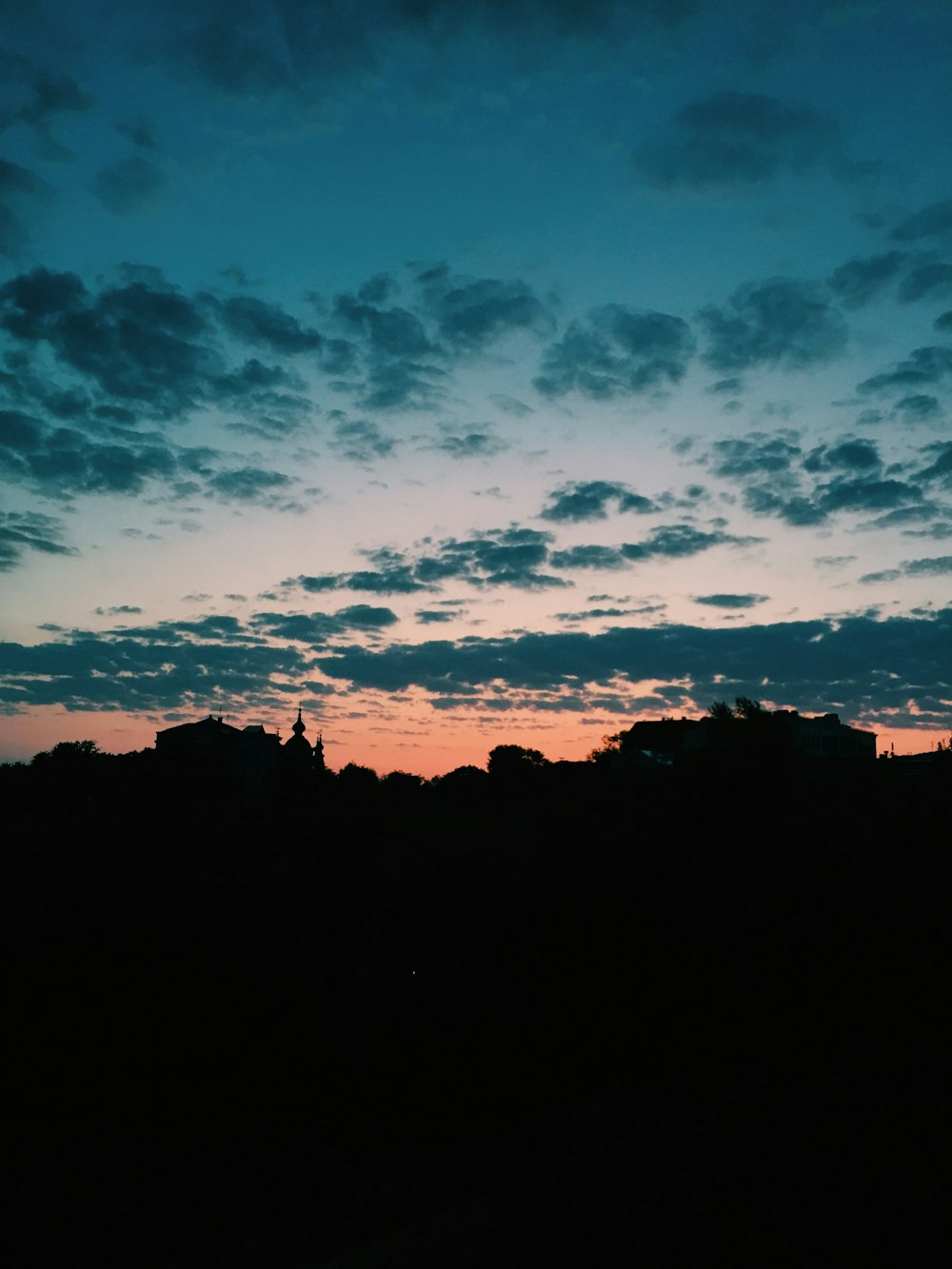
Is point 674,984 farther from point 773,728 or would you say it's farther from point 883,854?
point 773,728

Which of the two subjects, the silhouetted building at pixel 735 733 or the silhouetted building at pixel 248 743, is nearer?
the silhouetted building at pixel 735 733

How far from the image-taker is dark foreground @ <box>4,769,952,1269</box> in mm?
10258

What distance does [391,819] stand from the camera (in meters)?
63.4

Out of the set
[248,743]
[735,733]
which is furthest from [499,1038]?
[248,743]

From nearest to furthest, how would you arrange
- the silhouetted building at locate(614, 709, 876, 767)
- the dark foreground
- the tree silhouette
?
the dark foreground → the silhouetted building at locate(614, 709, 876, 767) → the tree silhouette

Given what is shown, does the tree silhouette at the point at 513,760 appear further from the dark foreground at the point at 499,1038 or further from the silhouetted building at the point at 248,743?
the dark foreground at the point at 499,1038

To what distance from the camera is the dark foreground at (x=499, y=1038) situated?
33.7 feet

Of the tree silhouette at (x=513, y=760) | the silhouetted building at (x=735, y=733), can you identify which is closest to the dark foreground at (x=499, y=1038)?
the silhouetted building at (x=735, y=733)

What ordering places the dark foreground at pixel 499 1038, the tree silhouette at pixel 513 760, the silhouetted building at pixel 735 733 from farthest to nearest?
the tree silhouette at pixel 513 760, the silhouetted building at pixel 735 733, the dark foreground at pixel 499 1038

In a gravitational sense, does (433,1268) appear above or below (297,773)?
below

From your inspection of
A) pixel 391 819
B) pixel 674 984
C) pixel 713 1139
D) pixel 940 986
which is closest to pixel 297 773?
pixel 391 819

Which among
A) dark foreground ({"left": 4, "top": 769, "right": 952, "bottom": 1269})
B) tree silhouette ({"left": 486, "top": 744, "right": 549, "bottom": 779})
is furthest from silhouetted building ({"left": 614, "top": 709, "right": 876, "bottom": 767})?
dark foreground ({"left": 4, "top": 769, "right": 952, "bottom": 1269})

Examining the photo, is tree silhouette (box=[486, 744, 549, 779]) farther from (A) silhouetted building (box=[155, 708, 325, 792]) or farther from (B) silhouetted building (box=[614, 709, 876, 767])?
(A) silhouetted building (box=[155, 708, 325, 792])

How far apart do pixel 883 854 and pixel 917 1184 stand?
18672 millimetres
